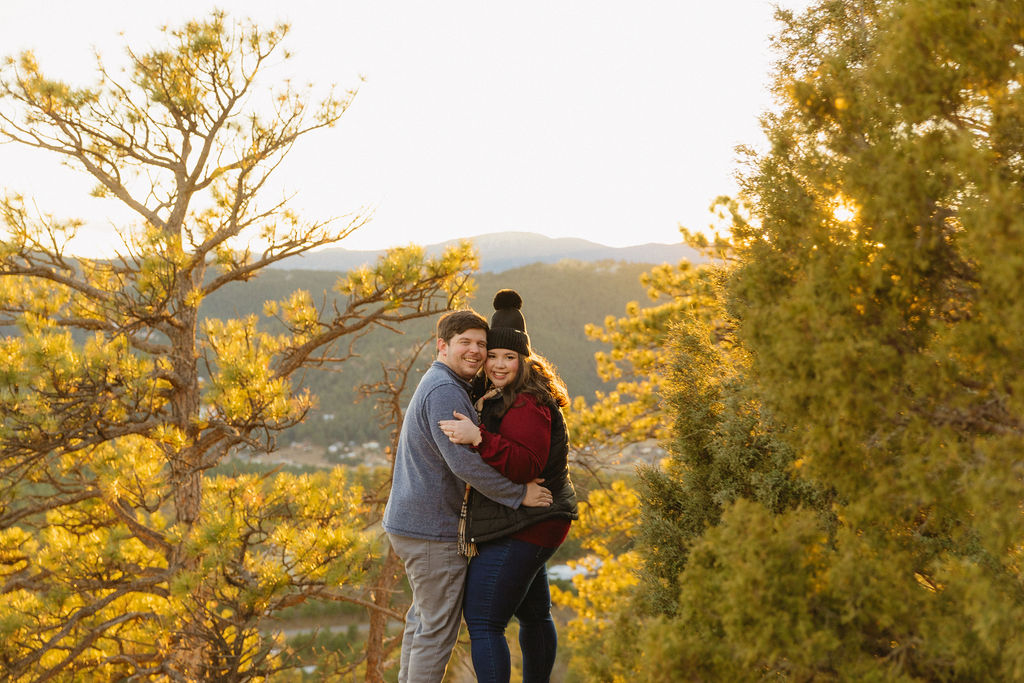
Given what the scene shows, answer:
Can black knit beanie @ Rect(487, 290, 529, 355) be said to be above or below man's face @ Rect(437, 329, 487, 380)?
above

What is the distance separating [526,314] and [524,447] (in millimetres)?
39477

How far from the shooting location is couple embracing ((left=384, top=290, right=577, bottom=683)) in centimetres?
245

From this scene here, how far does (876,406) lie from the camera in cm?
161

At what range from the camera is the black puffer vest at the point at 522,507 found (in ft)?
8.15

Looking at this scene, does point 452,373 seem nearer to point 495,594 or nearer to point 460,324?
point 460,324

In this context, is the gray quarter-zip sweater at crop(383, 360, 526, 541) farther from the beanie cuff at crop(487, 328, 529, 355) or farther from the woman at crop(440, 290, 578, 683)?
the beanie cuff at crop(487, 328, 529, 355)

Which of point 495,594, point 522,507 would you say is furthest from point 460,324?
point 495,594

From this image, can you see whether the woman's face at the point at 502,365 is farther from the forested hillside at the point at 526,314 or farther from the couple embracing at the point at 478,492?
the forested hillside at the point at 526,314

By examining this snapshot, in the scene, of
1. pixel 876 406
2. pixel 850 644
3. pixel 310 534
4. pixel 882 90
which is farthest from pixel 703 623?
pixel 310 534

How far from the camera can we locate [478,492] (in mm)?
2590

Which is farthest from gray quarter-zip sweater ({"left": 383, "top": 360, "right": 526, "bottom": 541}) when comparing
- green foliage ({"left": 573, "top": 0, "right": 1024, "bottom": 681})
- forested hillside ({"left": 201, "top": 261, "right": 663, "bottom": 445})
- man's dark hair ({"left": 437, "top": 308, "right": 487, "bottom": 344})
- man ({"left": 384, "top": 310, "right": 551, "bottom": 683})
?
forested hillside ({"left": 201, "top": 261, "right": 663, "bottom": 445})

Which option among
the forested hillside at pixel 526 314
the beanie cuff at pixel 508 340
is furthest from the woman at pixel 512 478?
the forested hillside at pixel 526 314

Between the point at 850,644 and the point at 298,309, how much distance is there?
19.4 ft

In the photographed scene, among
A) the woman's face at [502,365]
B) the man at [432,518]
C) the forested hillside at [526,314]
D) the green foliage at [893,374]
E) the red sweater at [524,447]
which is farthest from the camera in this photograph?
the forested hillside at [526,314]
